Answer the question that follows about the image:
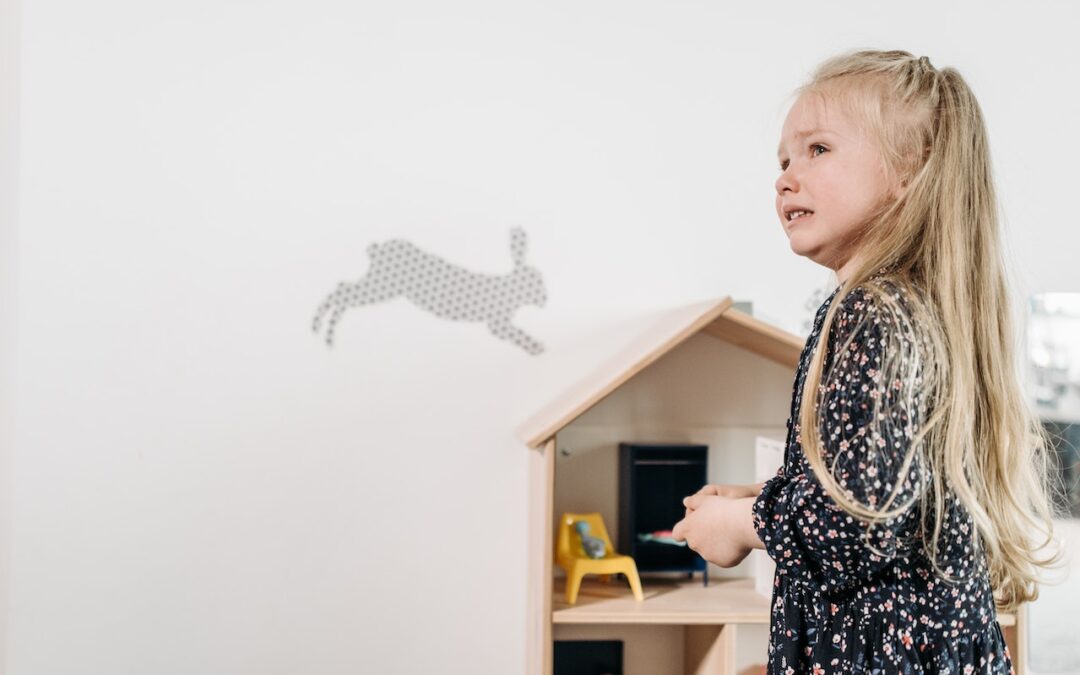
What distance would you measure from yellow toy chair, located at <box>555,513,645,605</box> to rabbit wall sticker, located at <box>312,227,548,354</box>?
0.90 ft

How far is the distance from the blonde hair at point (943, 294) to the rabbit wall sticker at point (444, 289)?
0.79 m

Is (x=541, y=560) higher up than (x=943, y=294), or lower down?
lower down

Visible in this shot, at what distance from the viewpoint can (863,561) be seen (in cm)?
84

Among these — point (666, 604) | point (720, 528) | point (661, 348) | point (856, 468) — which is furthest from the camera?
point (666, 604)

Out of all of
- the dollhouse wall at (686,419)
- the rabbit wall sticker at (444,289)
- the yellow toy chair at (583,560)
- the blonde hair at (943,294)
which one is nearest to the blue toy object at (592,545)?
the yellow toy chair at (583,560)

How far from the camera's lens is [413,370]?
1.68 meters

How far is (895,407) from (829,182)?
213 mm

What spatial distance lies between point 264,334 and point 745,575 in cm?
84

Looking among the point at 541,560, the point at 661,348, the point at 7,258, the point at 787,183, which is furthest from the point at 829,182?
the point at 7,258

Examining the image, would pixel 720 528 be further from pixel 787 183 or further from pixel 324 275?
pixel 324 275

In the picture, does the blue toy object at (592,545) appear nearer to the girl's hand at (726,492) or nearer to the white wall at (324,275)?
the white wall at (324,275)

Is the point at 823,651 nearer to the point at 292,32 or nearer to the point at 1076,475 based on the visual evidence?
the point at 1076,475

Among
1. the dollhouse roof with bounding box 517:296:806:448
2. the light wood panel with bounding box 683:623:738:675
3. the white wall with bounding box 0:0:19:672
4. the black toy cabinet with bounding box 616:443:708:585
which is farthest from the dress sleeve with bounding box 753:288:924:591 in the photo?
the white wall with bounding box 0:0:19:672

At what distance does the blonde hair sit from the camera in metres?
0.86
